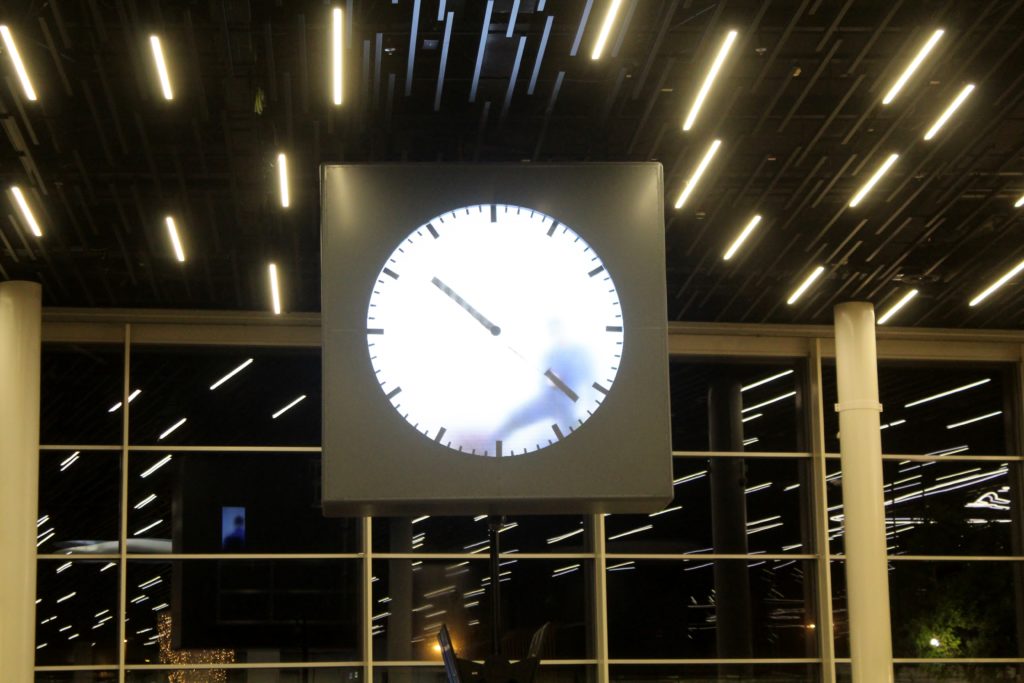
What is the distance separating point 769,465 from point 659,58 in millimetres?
6959

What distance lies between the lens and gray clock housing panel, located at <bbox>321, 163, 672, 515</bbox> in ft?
11.8

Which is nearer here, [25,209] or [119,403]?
[25,209]

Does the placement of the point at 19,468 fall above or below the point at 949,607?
above

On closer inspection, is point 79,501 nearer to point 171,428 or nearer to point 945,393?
point 171,428

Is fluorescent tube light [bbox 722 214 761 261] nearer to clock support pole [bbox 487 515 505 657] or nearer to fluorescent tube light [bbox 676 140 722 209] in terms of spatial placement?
fluorescent tube light [bbox 676 140 722 209]

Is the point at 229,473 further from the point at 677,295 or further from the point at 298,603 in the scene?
the point at 677,295

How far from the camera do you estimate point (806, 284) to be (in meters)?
13.4

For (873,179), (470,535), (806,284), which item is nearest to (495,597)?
(873,179)

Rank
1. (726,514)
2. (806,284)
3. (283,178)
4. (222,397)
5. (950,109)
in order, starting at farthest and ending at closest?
(726,514)
(222,397)
(806,284)
(283,178)
(950,109)

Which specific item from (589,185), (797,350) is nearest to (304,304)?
(797,350)

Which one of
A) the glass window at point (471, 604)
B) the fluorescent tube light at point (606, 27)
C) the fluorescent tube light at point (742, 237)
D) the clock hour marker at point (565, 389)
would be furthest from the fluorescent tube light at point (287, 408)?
the clock hour marker at point (565, 389)

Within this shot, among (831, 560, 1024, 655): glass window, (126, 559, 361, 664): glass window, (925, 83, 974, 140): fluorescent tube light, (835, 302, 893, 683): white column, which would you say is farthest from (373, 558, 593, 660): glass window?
(925, 83, 974, 140): fluorescent tube light

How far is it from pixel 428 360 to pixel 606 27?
16.4 ft

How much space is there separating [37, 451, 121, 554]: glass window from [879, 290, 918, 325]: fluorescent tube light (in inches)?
312
